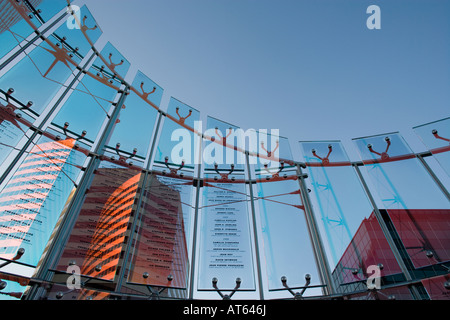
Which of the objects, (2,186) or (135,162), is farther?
(135,162)

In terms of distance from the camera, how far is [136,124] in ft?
22.4

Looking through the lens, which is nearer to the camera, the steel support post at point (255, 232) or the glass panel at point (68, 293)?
the glass panel at point (68, 293)

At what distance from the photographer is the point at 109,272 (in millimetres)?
4324

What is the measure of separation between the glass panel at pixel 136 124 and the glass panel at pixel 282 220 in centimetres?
274

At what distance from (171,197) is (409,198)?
15.1 feet

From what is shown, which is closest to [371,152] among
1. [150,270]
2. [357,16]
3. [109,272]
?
[357,16]

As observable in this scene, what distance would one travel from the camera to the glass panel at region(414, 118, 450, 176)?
5.71 metres

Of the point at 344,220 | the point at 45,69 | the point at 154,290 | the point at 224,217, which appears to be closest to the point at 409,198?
the point at 344,220

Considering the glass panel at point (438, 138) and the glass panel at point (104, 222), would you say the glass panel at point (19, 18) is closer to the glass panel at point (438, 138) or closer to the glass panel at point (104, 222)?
the glass panel at point (104, 222)

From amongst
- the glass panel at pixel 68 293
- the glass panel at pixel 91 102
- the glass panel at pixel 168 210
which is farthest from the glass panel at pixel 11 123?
the glass panel at pixel 168 210

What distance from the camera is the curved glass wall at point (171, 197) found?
4230 millimetres

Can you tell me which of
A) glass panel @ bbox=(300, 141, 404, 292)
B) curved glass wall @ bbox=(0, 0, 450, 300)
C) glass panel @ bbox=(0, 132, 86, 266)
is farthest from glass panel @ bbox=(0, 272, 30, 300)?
glass panel @ bbox=(300, 141, 404, 292)

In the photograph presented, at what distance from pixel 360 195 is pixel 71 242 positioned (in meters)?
5.39
